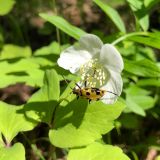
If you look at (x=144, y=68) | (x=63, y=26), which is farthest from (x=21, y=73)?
(x=144, y=68)

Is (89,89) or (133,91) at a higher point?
(89,89)

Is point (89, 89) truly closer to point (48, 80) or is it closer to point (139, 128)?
point (48, 80)

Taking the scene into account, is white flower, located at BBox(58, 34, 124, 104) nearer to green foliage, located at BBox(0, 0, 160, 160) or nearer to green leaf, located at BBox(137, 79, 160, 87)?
green foliage, located at BBox(0, 0, 160, 160)

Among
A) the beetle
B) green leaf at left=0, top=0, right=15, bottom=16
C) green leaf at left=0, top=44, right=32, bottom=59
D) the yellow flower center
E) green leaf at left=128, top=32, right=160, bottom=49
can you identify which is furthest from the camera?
green leaf at left=0, top=44, right=32, bottom=59

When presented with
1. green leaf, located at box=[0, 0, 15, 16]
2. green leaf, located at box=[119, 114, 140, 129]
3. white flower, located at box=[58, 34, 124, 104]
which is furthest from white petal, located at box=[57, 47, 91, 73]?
green leaf, located at box=[0, 0, 15, 16]

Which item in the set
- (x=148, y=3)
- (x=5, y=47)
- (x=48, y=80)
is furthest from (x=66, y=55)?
(x=5, y=47)

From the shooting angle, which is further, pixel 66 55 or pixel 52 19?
pixel 52 19

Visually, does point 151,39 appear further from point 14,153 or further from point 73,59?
point 14,153

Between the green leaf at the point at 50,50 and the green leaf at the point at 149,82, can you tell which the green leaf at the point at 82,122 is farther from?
the green leaf at the point at 50,50
